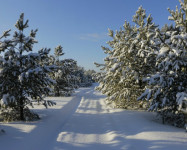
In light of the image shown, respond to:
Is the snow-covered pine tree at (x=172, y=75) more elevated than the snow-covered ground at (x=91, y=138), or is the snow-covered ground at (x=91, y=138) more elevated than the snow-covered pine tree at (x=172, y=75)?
the snow-covered pine tree at (x=172, y=75)

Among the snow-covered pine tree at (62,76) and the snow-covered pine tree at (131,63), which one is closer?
the snow-covered pine tree at (131,63)

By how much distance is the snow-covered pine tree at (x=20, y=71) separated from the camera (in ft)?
29.5

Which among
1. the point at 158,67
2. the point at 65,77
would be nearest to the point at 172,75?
the point at 158,67

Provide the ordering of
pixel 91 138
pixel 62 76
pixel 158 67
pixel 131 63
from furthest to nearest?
pixel 62 76
pixel 131 63
pixel 158 67
pixel 91 138

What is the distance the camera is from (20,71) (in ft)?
30.7

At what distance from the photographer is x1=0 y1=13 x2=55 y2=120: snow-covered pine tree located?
8.98 m

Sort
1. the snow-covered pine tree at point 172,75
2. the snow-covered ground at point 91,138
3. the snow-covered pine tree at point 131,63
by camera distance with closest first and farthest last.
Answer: the snow-covered ground at point 91,138 → the snow-covered pine tree at point 172,75 → the snow-covered pine tree at point 131,63

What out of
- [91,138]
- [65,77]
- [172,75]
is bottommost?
[91,138]

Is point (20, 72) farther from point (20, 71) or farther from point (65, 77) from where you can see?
Result: point (65, 77)

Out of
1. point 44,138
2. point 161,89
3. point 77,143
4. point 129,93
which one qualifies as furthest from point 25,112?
point 161,89

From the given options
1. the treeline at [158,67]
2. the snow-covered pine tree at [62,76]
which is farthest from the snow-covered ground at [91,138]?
the snow-covered pine tree at [62,76]

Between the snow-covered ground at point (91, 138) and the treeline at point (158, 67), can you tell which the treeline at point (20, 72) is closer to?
the snow-covered ground at point (91, 138)

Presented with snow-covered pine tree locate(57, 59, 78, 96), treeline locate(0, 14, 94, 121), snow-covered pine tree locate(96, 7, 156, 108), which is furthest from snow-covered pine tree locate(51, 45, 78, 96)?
treeline locate(0, 14, 94, 121)

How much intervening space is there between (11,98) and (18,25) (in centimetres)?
435
